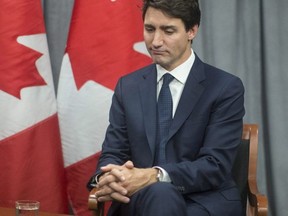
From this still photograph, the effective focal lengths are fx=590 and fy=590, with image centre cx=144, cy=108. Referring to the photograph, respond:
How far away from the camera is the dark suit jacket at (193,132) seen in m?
2.26

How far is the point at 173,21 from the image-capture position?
93.5 inches

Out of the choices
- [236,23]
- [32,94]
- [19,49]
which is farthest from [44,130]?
[236,23]

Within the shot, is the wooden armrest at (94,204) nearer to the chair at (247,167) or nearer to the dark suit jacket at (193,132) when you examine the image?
the dark suit jacket at (193,132)

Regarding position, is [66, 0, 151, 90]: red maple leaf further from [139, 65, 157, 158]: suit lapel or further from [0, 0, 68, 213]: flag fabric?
[139, 65, 157, 158]: suit lapel

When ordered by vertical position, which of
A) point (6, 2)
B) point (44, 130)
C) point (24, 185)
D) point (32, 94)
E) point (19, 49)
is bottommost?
point (24, 185)

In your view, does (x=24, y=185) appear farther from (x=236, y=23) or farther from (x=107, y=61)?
(x=236, y=23)

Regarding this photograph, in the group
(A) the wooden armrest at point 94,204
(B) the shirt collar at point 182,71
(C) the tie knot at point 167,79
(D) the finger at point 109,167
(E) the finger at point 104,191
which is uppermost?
(B) the shirt collar at point 182,71

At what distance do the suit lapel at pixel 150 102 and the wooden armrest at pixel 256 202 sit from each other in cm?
45

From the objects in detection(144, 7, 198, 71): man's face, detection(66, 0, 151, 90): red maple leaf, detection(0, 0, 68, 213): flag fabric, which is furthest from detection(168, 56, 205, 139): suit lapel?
detection(0, 0, 68, 213): flag fabric

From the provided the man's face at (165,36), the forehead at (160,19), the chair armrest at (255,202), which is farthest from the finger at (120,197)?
the forehead at (160,19)

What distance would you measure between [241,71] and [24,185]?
1.28m

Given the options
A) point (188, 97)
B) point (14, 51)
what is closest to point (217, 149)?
point (188, 97)

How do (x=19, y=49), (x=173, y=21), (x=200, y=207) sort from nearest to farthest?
1. (x=200, y=207)
2. (x=173, y=21)
3. (x=19, y=49)

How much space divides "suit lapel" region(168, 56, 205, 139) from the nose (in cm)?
19
